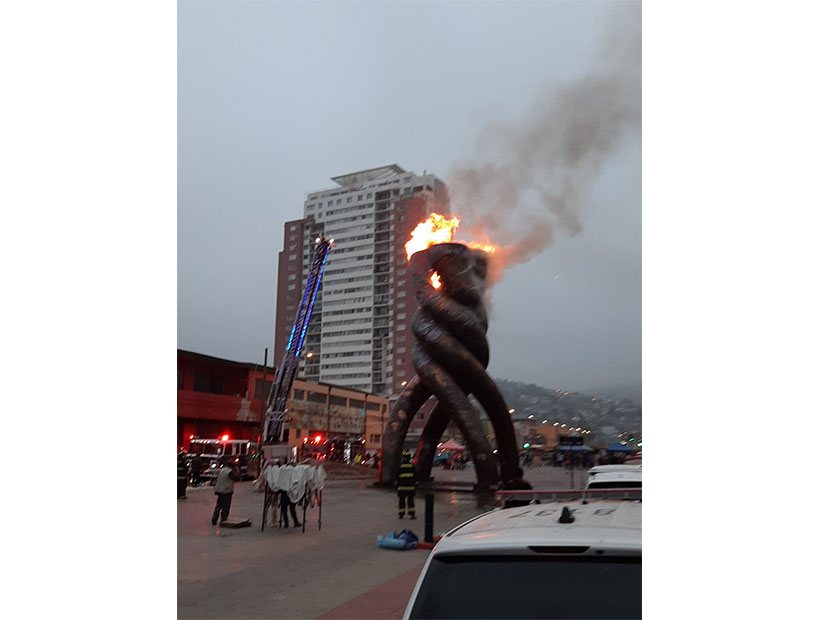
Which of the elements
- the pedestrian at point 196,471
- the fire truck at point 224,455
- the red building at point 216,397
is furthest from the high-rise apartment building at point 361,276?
the pedestrian at point 196,471

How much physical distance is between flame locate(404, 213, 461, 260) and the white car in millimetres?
21999

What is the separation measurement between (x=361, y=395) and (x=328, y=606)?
5093 centimetres

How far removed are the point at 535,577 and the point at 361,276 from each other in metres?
69.1

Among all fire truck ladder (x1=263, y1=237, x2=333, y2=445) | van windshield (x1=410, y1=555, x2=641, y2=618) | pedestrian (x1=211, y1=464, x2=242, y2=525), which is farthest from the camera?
fire truck ladder (x1=263, y1=237, x2=333, y2=445)

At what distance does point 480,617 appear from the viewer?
8.86 ft

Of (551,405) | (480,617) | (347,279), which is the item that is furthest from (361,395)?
(480,617)

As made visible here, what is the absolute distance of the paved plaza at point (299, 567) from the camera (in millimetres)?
7137

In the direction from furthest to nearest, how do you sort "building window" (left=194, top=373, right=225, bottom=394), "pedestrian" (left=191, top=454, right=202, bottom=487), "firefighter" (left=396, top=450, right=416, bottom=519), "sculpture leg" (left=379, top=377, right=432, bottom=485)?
"building window" (left=194, top=373, right=225, bottom=394) < "pedestrian" (left=191, top=454, right=202, bottom=487) < "sculpture leg" (left=379, top=377, right=432, bottom=485) < "firefighter" (left=396, top=450, right=416, bottom=519)

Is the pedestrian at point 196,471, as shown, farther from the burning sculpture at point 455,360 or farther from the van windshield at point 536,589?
the van windshield at point 536,589

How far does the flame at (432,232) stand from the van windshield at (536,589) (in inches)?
869

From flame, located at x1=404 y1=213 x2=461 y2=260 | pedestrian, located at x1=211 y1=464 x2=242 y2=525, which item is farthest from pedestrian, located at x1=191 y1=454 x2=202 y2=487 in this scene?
pedestrian, located at x1=211 y1=464 x2=242 y2=525

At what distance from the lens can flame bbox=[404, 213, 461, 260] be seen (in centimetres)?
2486

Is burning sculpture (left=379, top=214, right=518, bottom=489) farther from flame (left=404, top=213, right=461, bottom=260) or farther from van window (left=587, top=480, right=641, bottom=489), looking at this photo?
van window (left=587, top=480, right=641, bottom=489)
